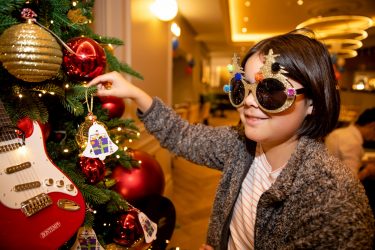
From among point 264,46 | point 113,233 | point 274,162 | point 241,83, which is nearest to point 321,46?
point 264,46

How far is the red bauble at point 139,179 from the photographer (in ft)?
4.17

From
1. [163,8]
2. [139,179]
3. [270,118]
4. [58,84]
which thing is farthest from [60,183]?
[163,8]

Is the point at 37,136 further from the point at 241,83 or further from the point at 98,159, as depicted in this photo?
the point at 241,83

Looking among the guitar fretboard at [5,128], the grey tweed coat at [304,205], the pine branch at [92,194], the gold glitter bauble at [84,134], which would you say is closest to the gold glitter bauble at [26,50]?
the guitar fretboard at [5,128]

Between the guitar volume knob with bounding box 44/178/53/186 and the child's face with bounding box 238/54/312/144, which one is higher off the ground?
the child's face with bounding box 238/54/312/144

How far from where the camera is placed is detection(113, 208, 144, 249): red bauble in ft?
3.39

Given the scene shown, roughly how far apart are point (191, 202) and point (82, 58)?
3130 mm

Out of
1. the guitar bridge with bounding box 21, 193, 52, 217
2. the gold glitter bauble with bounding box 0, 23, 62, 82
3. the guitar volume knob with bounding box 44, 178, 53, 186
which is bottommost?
the guitar bridge with bounding box 21, 193, 52, 217

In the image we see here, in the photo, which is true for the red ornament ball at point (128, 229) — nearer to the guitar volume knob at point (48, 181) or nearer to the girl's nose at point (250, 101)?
the guitar volume knob at point (48, 181)

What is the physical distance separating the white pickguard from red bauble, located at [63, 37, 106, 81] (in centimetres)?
20

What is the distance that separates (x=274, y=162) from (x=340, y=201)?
31cm

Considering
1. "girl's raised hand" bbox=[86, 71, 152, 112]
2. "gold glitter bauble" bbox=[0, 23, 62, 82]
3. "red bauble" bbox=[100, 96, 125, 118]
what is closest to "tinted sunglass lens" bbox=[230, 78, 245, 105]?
"girl's raised hand" bbox=[86, 71, 152, 112]

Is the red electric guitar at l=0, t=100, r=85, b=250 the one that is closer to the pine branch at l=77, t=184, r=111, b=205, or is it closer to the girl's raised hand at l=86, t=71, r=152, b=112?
the pine branch at l=77, t=184, r=111, b=205

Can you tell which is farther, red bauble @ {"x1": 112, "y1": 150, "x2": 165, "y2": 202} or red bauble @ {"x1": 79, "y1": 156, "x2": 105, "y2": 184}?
red bauble @ {"x1": 112, "y1": 150, "x2": 165, "y2": 202}
